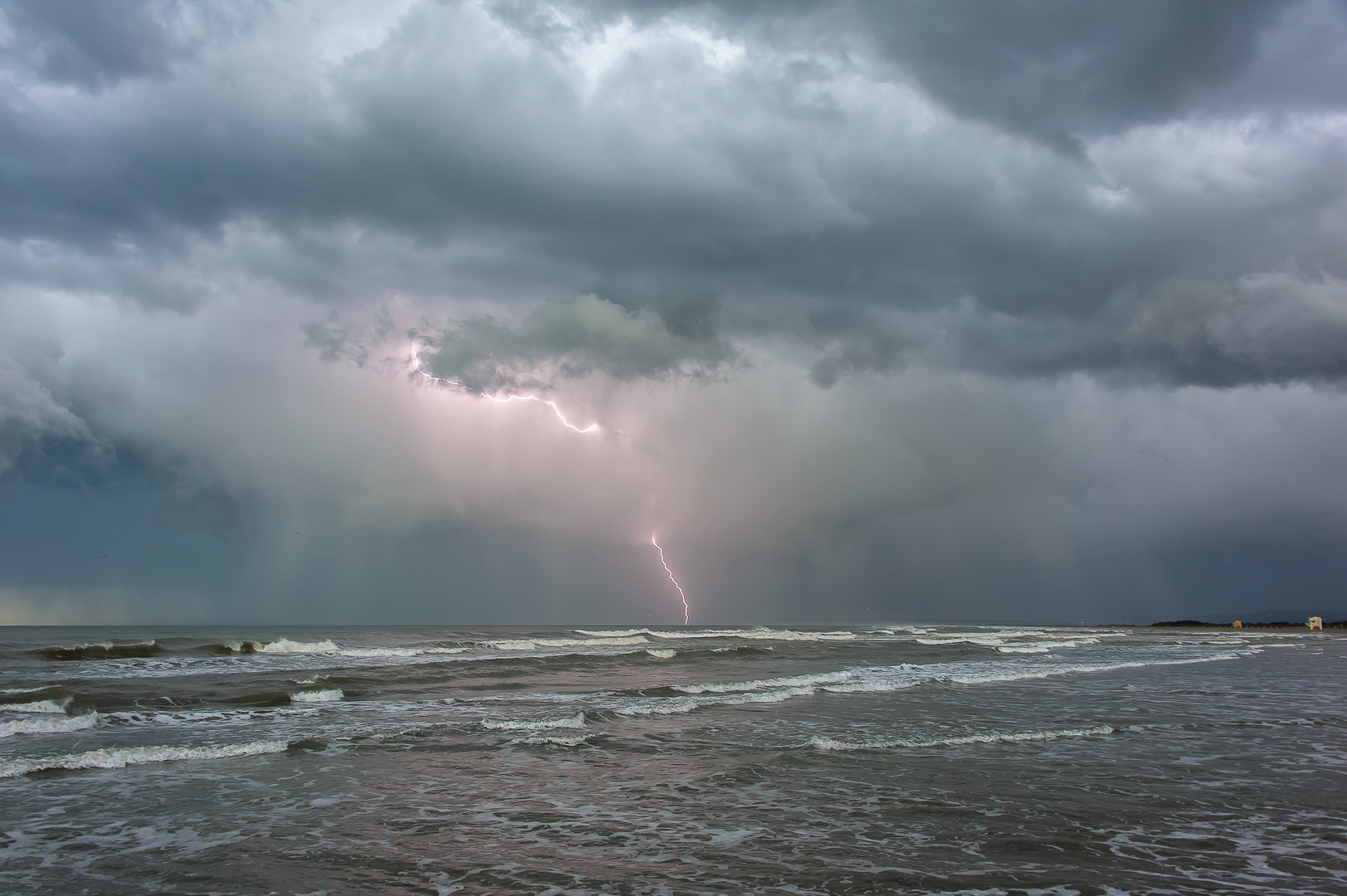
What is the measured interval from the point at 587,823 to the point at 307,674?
84.4 feet

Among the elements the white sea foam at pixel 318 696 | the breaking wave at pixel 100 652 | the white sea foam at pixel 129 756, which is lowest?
the breaking wave at pixel 100 652

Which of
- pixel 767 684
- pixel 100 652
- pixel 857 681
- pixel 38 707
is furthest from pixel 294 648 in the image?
pixel 857 681

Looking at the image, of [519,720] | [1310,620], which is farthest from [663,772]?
[1310,620]

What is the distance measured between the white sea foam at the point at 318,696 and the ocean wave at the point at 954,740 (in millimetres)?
16153

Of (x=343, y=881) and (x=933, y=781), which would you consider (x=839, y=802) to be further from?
(x=343, y=881)

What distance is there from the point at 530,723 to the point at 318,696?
9.80 metres

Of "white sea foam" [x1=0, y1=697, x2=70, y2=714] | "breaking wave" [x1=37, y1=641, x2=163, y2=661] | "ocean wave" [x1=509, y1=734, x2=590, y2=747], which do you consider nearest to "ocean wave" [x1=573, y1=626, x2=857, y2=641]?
"breaking wave" [x1=37, y1=641, x2=163, y2=661]

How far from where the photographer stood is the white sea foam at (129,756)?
13938 mm

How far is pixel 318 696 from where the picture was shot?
24703mm

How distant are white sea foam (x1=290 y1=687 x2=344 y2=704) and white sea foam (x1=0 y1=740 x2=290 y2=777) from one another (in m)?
7.88

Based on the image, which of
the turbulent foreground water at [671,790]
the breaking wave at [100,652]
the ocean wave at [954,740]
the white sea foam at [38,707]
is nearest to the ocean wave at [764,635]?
the breaking wave at [100,652]

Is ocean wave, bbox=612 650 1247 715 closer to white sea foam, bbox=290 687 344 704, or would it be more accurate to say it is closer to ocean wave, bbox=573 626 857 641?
white sea foam, bbox=290 687 344 704

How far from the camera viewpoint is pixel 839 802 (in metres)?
11.4

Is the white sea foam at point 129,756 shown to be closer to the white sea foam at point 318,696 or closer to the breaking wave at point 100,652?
the white sea foam at point 318,696
